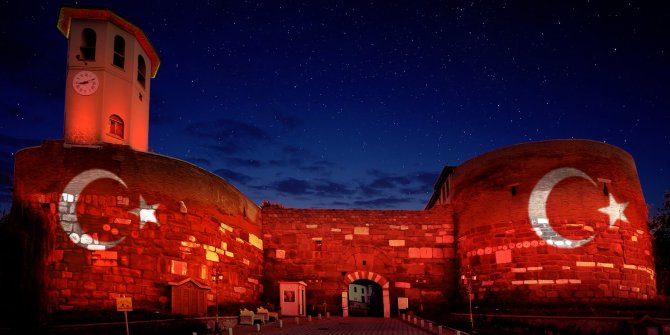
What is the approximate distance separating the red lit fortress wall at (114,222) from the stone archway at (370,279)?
25.0 ft

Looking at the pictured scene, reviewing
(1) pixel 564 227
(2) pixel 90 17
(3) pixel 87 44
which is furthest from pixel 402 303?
(2) pixel 90 17

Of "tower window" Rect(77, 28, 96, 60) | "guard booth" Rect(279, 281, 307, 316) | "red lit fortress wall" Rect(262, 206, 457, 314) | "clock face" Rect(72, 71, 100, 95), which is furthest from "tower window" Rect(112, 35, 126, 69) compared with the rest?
"guard booth" Rect(279, 281, 307, 316)

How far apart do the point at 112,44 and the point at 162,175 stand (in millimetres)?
7288

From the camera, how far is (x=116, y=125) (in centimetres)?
2241

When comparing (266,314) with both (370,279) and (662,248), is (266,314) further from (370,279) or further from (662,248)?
(662,248)

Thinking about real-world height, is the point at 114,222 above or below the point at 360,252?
above

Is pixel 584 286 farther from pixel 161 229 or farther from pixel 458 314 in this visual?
pixel 161 229

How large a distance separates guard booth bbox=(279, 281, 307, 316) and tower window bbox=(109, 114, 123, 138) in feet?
30.0

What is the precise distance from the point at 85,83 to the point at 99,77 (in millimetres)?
581

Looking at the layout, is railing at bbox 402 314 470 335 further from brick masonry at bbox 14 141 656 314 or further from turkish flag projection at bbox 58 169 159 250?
turkish flag projection at bbox 58 169 159 250

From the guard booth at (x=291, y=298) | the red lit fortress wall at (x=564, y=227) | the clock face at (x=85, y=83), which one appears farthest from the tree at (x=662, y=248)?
the clock face at (x=85, y=83)

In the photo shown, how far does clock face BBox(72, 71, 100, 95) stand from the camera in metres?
21.8

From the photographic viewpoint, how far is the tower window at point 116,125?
2217 centimetres

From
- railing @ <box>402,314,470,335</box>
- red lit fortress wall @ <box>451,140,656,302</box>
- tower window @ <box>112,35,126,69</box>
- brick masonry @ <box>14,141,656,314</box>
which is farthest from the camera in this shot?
tower window @ <box>112,35,126,69</box>
